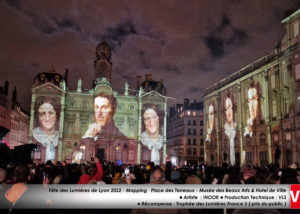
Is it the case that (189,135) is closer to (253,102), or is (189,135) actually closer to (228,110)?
(228,110)

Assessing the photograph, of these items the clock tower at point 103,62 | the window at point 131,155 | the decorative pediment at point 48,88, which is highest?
the clock tower at point 103,62

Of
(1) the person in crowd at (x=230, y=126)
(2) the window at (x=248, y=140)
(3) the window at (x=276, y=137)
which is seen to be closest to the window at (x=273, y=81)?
(3) the window at (x=276, y=137)

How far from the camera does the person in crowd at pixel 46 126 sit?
193ft

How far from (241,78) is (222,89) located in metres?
7.04

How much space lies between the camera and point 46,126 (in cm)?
5922

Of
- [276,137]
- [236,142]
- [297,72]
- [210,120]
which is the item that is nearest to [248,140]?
[236,142]

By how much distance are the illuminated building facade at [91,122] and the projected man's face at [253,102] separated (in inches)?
921

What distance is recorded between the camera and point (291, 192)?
6375 millimetres

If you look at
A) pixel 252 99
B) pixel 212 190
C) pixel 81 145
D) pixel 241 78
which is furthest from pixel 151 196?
pixel 81 145

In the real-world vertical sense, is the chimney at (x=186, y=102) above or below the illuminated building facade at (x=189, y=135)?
above

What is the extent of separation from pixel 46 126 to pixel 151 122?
22.1 m

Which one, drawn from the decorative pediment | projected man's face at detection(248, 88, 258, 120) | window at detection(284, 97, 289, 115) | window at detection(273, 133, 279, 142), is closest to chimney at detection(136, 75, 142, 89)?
the decorative pediment

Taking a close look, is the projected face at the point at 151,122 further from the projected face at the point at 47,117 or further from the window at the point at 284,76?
the window at the point at 284,76

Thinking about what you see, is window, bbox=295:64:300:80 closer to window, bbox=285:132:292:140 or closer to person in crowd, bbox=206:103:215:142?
window, bbox=285:132:292:140
